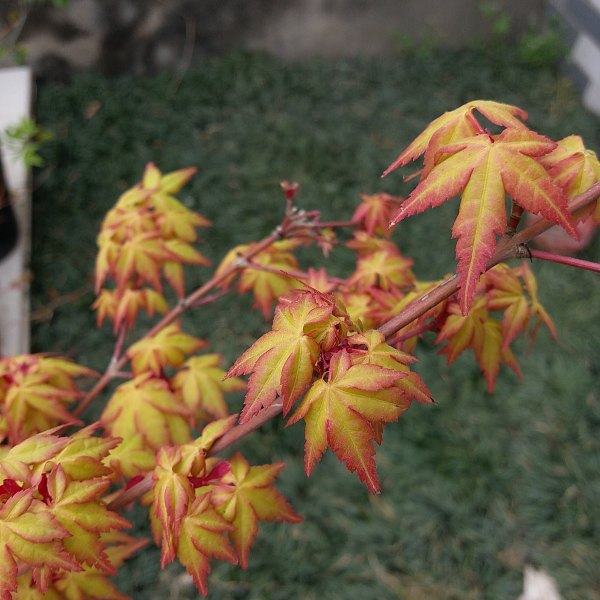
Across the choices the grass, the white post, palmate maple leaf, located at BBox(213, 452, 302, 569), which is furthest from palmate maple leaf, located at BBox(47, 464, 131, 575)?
the white post

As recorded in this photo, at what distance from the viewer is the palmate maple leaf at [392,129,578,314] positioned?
26.6 inches

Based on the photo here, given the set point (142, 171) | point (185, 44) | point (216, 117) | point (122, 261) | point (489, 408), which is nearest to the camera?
point (122, 261)

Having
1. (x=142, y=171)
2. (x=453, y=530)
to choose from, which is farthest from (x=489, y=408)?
(x=142, y=171)

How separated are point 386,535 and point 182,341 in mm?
1150

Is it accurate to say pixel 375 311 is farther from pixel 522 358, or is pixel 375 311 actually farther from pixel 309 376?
pixel 522 358

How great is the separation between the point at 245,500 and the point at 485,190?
22.3 inches

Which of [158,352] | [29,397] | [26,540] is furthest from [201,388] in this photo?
[26,540]

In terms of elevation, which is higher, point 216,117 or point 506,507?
point 216,117

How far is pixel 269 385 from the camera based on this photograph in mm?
727

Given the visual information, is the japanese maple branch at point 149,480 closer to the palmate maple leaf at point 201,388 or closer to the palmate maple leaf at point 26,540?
the palmate maple leaf at point 26,540

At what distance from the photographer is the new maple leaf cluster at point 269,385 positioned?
28.2 inches

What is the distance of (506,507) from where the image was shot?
2.10 m

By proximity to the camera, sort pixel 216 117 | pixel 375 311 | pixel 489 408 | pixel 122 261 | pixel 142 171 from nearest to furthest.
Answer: pixel 375 311 < pixel 122 261 < pixel 489 408 < pixel 142 171 < pixel 216 117

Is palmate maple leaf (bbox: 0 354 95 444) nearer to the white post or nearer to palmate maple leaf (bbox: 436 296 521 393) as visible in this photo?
palmate maple leaf (bbox: 436 296 521 393)
